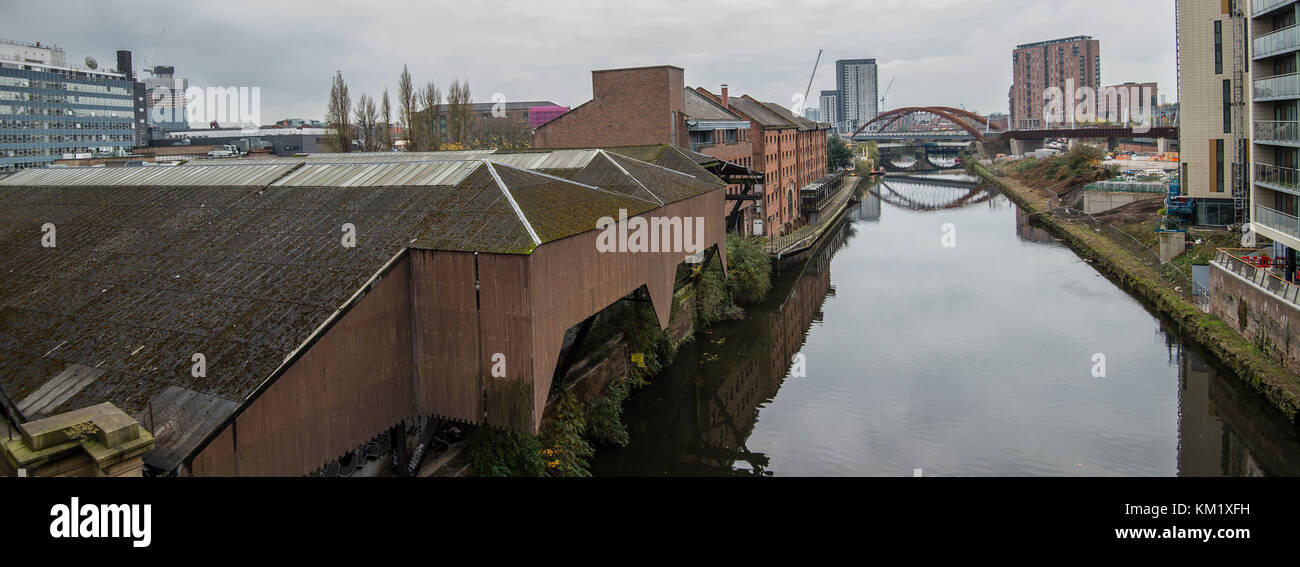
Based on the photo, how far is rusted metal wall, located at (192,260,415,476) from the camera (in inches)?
392

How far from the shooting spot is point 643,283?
664 inches

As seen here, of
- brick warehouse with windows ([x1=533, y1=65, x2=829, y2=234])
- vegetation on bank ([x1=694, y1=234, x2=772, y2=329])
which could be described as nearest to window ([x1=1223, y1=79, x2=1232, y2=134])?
vegetation on bank ([x1=694, y1=234, x2=772, y2=329])

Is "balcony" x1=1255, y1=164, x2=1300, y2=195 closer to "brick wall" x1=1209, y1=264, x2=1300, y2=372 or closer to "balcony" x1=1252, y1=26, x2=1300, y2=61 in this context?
"brick wall" x1=1209, y1=264, x2=1300, y2=372

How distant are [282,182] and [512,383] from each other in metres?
8.36

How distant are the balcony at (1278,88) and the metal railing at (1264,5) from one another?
5.79ft

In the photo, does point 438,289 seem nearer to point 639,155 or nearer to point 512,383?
point 512,383

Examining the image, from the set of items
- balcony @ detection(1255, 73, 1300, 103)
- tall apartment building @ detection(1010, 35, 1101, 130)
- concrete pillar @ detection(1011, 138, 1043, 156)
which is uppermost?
tall apartment building @ detection(1010, 35, 1101, 130)

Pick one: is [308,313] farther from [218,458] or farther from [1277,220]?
[1277,220]

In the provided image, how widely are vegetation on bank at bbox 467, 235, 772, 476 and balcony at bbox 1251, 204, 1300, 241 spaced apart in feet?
50.4

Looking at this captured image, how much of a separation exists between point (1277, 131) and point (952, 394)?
38.6 feet

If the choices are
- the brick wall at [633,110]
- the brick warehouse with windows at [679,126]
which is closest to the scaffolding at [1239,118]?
the brick warehouse with windows at [679,126]

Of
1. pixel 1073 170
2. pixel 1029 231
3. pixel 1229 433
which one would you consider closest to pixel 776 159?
pixel 1029 231

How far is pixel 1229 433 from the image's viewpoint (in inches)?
679
